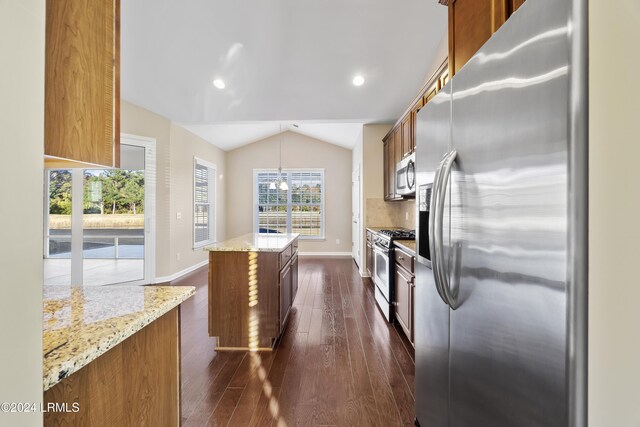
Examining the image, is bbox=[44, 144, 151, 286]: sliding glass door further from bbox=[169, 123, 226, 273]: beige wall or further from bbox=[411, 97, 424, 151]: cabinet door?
bbox=[411, 97, 424, 151]: cabinet door

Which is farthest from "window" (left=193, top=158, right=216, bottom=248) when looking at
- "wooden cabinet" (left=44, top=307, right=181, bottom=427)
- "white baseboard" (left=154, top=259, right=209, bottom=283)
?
"wooden cabinet" (left=44, top=307, right=181, bottom=427)

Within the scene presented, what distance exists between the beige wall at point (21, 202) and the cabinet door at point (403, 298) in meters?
2.35

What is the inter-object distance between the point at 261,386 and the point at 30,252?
6.40ft

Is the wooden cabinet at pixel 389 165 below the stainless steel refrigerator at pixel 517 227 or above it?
above

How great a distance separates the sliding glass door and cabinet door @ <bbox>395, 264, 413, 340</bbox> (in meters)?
3.87

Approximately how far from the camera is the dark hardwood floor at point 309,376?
1786 millimetres

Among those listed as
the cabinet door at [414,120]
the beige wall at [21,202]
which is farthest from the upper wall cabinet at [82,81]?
the cabinet door at [414,120]

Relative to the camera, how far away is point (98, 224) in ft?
13.6

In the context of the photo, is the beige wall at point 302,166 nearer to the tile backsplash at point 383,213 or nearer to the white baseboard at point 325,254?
the white baseboard at point 325,254

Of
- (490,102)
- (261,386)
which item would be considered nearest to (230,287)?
(261,386)

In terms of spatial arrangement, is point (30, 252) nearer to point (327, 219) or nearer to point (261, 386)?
point (261, 386)

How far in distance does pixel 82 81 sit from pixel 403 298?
269 centimetres

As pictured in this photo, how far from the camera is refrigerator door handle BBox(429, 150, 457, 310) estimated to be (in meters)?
1.01

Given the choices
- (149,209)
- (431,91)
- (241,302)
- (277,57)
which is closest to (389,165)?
(431,91)
